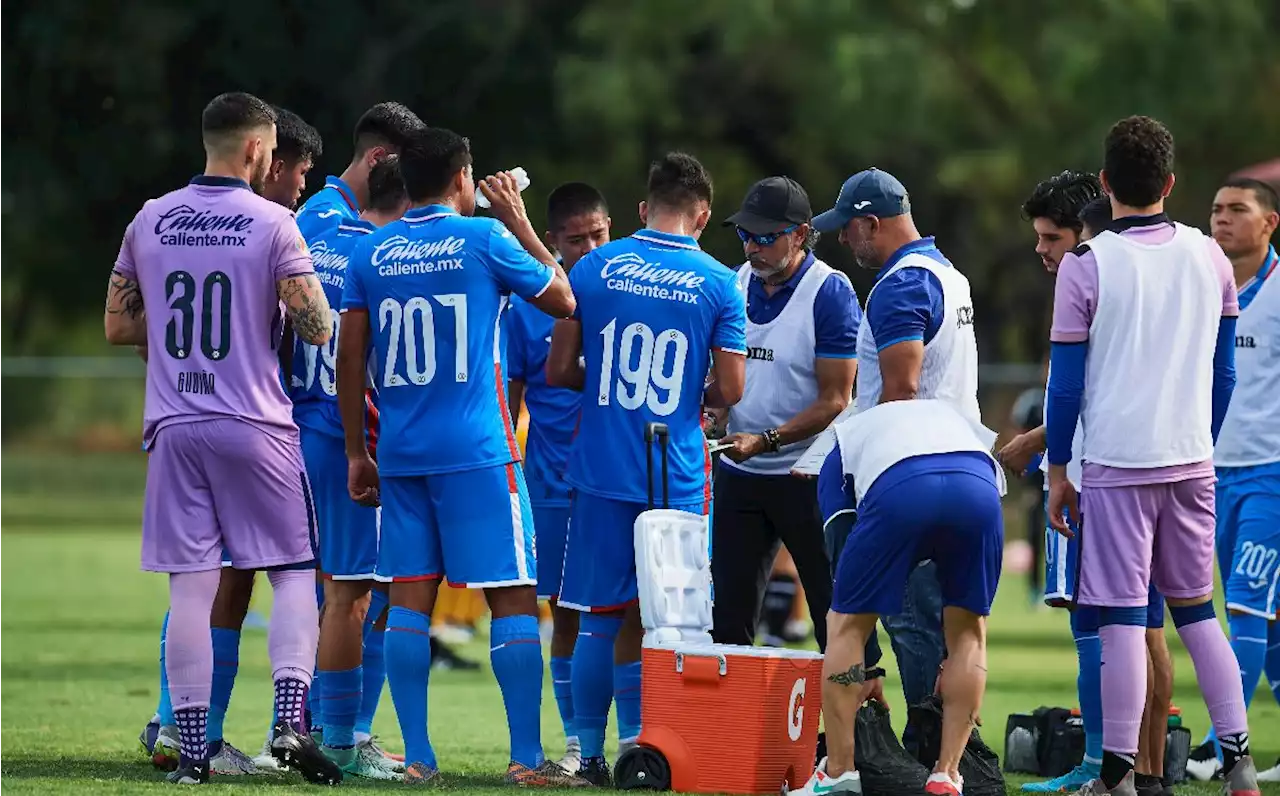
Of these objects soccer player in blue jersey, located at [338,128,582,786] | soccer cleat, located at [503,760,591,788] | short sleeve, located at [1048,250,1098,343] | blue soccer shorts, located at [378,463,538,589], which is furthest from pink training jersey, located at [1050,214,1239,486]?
soccer cleat, located at [503,760,591,788]

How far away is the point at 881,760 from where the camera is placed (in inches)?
291

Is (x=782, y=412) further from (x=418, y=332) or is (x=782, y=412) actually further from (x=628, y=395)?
(x=418, y=332)

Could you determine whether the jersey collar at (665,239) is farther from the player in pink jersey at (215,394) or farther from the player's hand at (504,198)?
the player in pink jersey at (215,394)

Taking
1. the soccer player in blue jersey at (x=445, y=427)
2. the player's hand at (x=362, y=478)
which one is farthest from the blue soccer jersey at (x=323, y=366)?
the soccer player in blue jersey at (x=445, y=427)

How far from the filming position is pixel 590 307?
844 cm

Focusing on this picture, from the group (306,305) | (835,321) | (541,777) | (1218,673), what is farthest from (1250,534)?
(306,305)

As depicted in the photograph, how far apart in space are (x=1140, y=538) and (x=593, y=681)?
2134mm

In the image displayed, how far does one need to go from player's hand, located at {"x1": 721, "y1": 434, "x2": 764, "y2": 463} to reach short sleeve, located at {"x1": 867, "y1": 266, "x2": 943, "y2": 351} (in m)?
1.15

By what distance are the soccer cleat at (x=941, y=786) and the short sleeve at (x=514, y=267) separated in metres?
2.28

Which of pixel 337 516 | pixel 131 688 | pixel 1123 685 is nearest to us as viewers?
pixel 1123 685

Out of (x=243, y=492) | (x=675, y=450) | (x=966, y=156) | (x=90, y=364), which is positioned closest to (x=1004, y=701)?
(x=675, y=450)

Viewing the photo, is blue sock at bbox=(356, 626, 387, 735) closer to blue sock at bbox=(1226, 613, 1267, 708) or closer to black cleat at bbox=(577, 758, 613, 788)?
black cleat at bbox=(577, 758, 613, 788)

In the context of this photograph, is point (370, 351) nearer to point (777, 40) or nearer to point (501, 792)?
point (501, 792)

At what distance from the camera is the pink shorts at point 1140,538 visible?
7.68 metres
